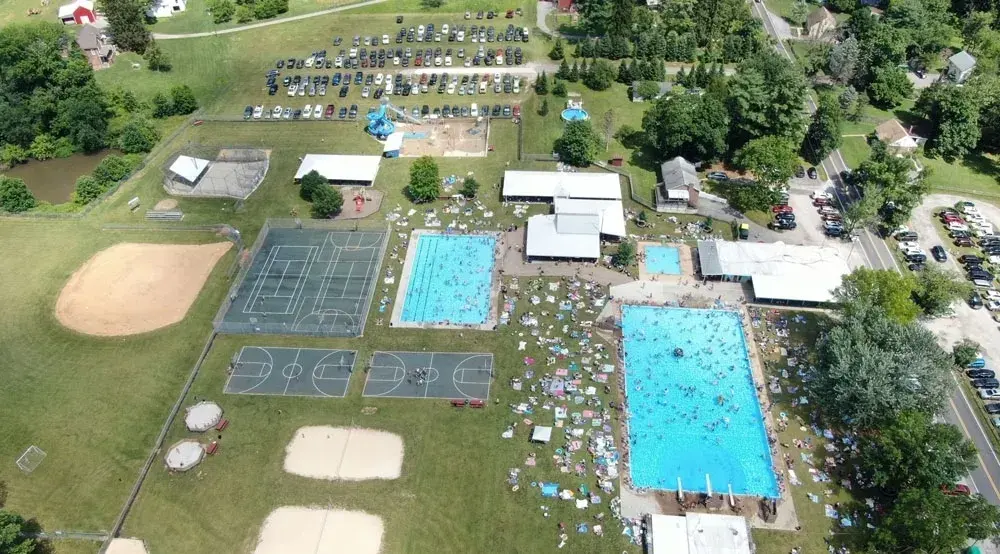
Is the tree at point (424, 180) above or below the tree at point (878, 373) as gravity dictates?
above

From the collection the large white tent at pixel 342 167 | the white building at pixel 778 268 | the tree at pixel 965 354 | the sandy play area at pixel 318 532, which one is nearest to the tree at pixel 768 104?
the white building at pixel 778 268

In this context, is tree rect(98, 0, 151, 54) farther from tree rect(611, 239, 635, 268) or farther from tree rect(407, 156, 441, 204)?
tree rect(611, 239, 635, 268)

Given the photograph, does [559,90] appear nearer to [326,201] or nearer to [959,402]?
[326,201]

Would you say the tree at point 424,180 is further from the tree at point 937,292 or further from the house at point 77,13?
the house at point 77,13

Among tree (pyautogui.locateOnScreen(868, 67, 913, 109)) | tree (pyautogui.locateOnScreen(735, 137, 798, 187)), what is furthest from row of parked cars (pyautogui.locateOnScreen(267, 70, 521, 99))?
tree (pyautogui.locateOnScreen(868, 67, 913, 109))

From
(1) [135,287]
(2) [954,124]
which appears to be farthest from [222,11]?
(2) [954,124]

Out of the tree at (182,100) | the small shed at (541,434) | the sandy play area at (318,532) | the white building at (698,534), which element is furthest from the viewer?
the tree at (182,100)
